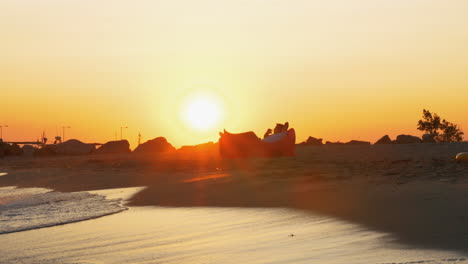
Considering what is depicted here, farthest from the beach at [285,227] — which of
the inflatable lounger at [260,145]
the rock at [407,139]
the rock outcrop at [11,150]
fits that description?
the rock outcrop at [11,150]

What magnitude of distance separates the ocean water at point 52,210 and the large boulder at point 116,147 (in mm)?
74830

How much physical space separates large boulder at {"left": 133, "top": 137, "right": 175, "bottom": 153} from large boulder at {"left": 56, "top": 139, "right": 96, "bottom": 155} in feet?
38.3

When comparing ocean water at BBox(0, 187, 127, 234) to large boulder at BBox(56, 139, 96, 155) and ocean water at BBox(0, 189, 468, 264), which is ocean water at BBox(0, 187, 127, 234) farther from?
large boulder at BBox(56, 139, 96, 155)

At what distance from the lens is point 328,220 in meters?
11.3

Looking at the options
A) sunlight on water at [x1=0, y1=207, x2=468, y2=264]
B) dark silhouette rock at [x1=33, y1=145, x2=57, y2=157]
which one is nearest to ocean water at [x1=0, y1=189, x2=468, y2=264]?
sunlight on water at [x1=0, y1=207, x2=468, y2=264]

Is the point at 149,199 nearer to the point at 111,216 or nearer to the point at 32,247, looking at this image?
the point at 111,216

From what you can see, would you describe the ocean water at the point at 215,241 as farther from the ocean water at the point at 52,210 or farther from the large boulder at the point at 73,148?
the large boulder at the point at 73,148

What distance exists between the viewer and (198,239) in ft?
33.3

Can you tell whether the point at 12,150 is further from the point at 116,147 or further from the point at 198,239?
the point at 198,239

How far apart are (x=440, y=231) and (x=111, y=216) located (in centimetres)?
810

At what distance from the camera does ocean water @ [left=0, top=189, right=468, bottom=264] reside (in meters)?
8.05

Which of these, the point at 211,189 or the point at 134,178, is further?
the point at 134,178

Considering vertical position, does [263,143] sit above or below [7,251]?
above

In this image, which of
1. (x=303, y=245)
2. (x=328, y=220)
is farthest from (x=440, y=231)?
(x=328, y=220)
